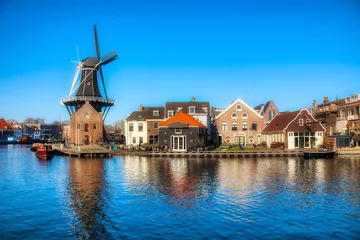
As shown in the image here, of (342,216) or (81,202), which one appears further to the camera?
(81,202)

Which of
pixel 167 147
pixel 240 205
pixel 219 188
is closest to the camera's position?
pixel 240 205

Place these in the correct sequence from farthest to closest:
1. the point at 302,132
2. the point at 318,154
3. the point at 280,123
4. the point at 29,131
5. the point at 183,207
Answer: the point at 29,131 < the point at 280,123 < the point at 302,132 < the point at 318,154 < the point at 183,207

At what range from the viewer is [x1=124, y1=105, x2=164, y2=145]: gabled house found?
62625 millimetres

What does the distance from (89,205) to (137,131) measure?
45175 millimetres

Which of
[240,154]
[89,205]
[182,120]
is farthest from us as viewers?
[182,120]

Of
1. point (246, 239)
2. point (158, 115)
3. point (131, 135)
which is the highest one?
point (158, 115)

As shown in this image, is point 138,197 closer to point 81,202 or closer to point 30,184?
point 81,202

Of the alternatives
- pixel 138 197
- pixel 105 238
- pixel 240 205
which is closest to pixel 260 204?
pixel 240 205

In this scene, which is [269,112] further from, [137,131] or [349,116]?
[137,131]

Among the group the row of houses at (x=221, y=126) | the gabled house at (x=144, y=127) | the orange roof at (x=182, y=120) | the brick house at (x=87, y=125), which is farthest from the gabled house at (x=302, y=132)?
the brick house at (x=87, y=125)

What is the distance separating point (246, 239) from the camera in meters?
12.8

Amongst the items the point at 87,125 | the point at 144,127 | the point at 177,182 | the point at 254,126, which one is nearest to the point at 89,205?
the point at 177,182

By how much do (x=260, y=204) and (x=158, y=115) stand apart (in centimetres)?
4672

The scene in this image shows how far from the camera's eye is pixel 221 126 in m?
59.2
